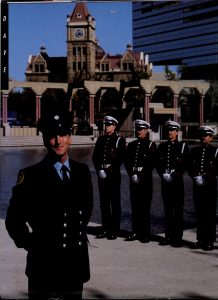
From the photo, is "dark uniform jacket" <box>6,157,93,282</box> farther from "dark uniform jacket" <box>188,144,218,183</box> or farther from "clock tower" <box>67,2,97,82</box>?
"dark uniform jacket" <box>188,144,218,183</box>

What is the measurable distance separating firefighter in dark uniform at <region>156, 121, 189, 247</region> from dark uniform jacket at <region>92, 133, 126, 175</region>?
0.61 metres

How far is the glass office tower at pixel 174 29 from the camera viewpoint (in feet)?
19.5

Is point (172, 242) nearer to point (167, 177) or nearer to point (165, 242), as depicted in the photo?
point (165, 242)

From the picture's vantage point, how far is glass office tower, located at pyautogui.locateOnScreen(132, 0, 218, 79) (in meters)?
5.95

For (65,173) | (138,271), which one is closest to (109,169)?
(138,271)

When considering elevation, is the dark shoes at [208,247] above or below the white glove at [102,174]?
below

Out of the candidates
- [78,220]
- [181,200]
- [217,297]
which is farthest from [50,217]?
[181,200]

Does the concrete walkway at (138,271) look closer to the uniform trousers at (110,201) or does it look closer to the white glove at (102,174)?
the uniform trousers at (110,201)

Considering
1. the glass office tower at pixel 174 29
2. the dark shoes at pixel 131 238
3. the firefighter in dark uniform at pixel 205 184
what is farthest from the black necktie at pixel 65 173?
the dark shoes at pixel 131 238

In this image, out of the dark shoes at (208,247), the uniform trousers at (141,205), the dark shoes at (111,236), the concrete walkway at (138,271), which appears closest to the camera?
the concrete walkway at (138,271)

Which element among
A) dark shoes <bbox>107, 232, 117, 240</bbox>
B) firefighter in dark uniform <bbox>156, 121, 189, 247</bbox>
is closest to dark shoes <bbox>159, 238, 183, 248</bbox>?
firefighter in dark uniform <bbox>156, 121, 189, 247</bbox>

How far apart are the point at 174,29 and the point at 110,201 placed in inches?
114

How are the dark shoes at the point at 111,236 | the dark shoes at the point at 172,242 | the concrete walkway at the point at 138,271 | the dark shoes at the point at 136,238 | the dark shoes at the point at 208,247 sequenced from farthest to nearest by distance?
the dark shoes at the point at 111,236 < the dark shoes at the point at 136,238 < the dark shoes at the point at 172,242 < the dark shoes at the point at 208,247 < the concrete walkway at the point at 138,271

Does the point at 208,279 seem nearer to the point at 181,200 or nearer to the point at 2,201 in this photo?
the point at 181,200
